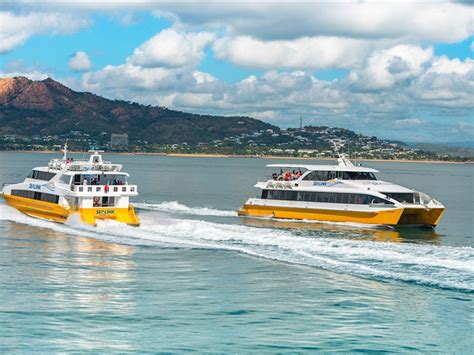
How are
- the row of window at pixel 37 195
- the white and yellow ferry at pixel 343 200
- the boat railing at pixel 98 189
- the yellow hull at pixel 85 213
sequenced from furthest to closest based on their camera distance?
1. the white and yellow ferry at pixel 343 200
2. the row of window at pixel 37 195
3. the boat railing at pixel 98 189
4. the yellow hull at pixel 85 213

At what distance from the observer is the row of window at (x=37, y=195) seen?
1959 inches

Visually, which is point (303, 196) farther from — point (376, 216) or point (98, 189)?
point (98, 189)

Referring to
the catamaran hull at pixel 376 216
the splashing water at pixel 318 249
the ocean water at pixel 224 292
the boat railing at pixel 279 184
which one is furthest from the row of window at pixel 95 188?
the catamaran hull at pixel 376 216

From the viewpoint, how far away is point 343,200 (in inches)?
2142

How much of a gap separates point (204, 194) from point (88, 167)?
35.8 meters

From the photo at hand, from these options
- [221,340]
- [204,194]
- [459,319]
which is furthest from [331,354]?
[204,194]

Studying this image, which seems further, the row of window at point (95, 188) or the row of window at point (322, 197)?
the row of window at point (322, 197)

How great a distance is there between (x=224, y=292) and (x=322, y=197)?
99.5ft

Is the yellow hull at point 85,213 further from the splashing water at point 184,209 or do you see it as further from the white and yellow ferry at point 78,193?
the splashing water at point 184,209

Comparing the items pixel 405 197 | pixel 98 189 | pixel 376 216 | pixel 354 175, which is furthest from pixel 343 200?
pixel 98 189

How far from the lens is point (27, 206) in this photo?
53.0 meters

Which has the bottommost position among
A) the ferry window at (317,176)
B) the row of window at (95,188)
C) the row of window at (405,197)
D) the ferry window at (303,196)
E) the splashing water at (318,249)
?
the splashing water at (318,249)

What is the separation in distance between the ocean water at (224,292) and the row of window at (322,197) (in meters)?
7.74

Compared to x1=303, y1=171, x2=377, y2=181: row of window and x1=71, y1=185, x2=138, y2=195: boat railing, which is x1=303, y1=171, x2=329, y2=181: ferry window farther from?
x1=71, y1=185, x2=138, y2=195: boat railing
